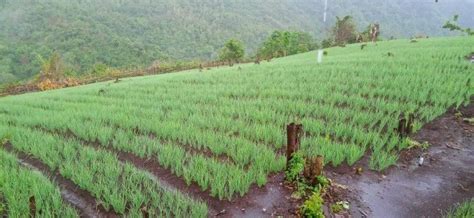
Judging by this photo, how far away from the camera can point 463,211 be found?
4.11m

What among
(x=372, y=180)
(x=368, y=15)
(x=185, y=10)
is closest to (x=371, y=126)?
(x=372, y=180)

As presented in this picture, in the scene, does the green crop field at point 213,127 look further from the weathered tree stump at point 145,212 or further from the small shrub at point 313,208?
the small shrub at point 313,208

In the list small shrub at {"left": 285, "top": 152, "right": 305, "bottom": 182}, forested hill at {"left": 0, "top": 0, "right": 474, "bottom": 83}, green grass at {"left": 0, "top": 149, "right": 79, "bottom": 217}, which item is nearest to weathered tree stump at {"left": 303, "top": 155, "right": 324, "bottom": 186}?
small shrub at {"left": 285, "top": 152, "right": 305, "bottom": 182}

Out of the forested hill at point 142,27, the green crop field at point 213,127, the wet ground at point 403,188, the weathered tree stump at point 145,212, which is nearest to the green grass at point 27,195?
the green crop field at point 213,127

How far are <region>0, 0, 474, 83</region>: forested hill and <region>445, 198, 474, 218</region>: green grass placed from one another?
2473 cm

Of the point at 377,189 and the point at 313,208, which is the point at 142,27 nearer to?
the point at 377,189

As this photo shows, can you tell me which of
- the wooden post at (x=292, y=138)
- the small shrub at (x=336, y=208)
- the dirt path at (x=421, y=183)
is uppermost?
the wooden post at (x=292, y=138)

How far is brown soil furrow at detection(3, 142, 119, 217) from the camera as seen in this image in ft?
14.1

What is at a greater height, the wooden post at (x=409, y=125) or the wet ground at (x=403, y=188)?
the wooden post at (x=409, y=125)

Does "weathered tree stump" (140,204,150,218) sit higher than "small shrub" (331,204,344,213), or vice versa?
"weathered tree stump" (140,204,150,218)

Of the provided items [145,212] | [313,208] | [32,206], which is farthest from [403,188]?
[32,206]

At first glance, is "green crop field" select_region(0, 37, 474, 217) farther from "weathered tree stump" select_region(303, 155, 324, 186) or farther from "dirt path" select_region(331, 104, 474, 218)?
"weathered tree stump" select_region(303, 155, 324, 186)

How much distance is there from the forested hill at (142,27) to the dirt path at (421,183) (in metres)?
23.0

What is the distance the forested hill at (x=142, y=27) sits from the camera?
40.1m
